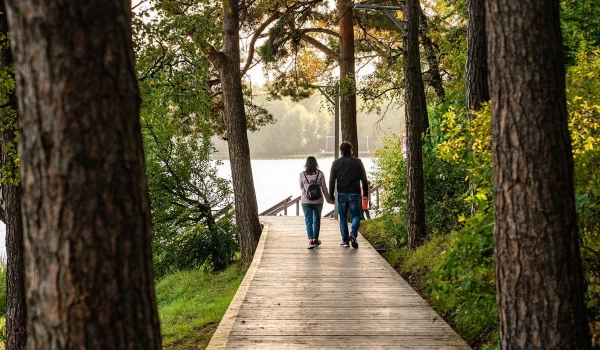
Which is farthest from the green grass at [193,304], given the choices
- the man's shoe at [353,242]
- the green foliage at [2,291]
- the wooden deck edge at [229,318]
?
the green foliage at [2,291]

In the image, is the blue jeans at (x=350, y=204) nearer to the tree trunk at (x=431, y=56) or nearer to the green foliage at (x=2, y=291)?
the tree trunk at (x=431, y=56)

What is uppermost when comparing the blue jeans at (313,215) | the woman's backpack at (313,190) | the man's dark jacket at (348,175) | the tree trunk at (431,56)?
the tree trunk at (431,56)

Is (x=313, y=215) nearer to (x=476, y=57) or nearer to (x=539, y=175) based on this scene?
(x=476, y=57)

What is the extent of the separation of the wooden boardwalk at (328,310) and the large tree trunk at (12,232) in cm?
302

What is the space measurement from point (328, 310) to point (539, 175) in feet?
11.9

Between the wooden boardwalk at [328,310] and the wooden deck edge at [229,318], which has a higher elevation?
the wooden deck edge at [229,318]

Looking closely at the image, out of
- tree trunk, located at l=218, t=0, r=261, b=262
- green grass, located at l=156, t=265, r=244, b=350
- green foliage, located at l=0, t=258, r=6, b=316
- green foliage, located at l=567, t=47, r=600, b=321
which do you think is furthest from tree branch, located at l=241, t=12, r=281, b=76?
green foliage, located at l=567, t=47, r=600, b=321

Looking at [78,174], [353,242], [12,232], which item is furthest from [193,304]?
[78,174]

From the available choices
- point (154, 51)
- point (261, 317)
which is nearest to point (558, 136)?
point (261, 317)

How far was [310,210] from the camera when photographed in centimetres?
1148

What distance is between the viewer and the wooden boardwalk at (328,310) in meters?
5.86

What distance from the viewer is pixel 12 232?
8.50 meters

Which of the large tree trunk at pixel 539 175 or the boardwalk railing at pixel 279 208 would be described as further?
the boardwalk railing at pixel 279 208

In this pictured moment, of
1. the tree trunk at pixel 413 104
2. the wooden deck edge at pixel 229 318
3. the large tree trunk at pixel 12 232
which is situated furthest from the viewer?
the tree trunk at pixel 413 104
